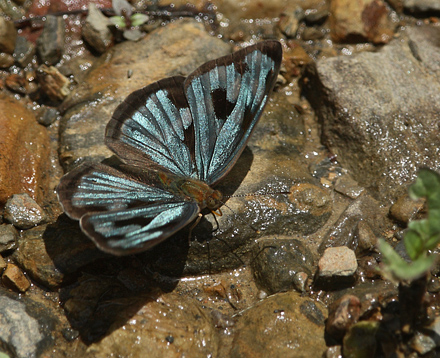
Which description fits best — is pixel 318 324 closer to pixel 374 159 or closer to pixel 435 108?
pixel 374 159

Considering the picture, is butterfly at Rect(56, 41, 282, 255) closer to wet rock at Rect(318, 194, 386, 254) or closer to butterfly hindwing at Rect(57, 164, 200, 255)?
butterfly hindwing at Rect(57, 164, 200, 255)

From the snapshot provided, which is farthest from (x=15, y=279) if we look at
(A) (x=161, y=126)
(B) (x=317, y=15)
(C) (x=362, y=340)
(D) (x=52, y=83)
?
(B) (x=317, y=15)

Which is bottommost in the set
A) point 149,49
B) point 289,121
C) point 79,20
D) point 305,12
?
point 289,121

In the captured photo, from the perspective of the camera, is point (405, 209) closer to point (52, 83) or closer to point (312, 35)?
point (312, 35)

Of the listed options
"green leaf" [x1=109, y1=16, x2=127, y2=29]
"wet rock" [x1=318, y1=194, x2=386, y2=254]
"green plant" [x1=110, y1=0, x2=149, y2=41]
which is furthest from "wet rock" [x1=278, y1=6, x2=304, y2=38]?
"wet rock" [x1=318, y1=194, x2=386, y2=254]

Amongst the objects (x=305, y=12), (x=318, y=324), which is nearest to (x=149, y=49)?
(x=305, y=12)

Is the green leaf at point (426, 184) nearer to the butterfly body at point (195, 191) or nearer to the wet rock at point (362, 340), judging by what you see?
the wet rock at point (362, 340)

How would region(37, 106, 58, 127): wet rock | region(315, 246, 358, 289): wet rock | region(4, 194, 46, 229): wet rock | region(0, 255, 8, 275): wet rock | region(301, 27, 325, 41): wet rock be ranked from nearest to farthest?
region(315, 246, 358, 289): wet rock, region(0, 255, 8, 275): wet rock, region(4, 194, 46, 229): wet rock, region(37, 106, 58, 127): wet rock, region(301, 27, 325, 41): wet rock
